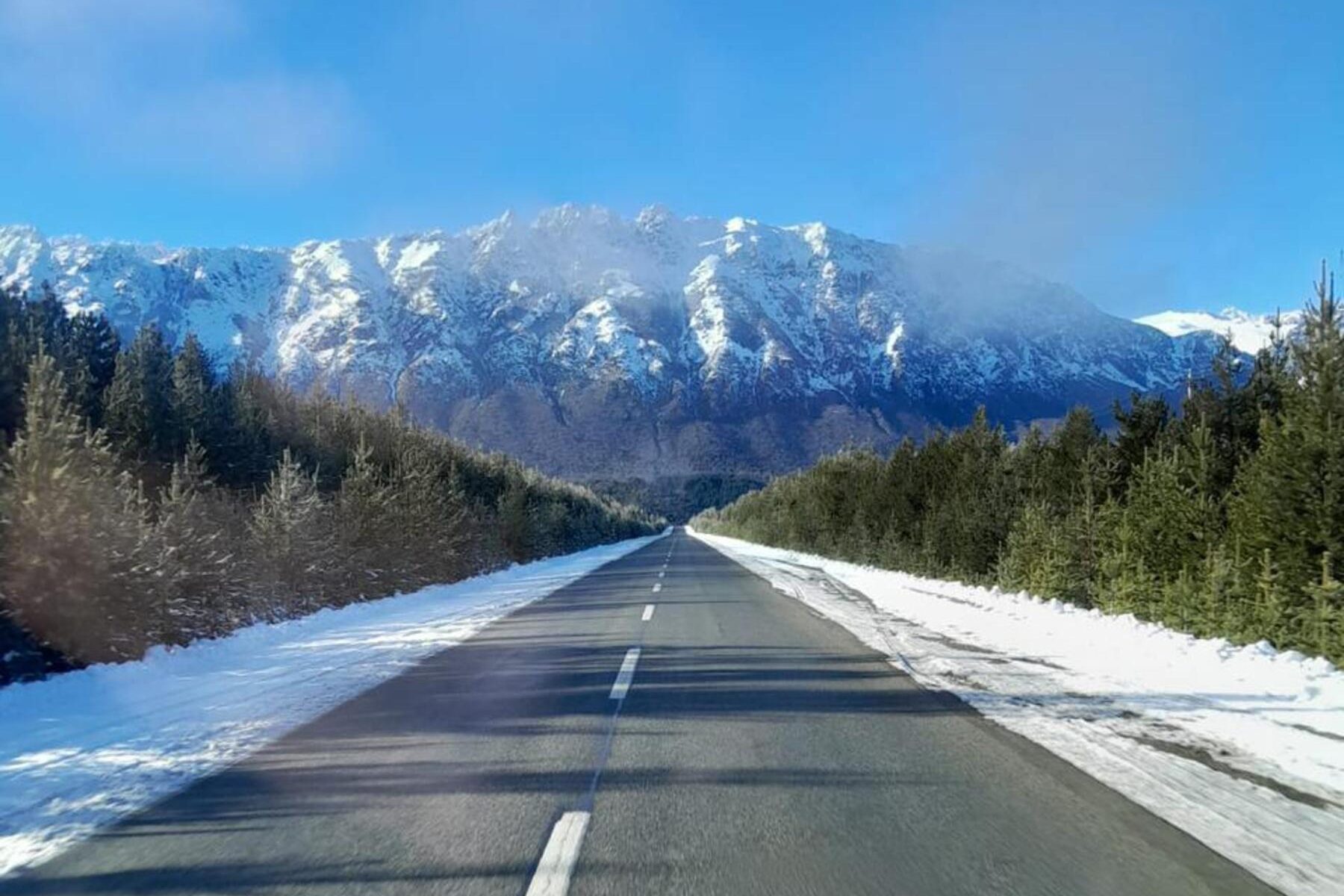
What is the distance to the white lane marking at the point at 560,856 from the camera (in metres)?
3.96

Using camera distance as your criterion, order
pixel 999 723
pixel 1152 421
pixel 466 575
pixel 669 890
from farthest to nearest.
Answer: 1. pixel 466 575
2. pixel 1152 421
3. pixel 999 723
4. pixel 669 890

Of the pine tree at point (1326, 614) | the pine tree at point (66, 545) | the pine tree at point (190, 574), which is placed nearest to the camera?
the pine tree at point (1326, 614)

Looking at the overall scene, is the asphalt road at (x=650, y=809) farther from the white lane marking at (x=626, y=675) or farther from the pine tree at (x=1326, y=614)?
the pine tree at (x=1326, y=614)

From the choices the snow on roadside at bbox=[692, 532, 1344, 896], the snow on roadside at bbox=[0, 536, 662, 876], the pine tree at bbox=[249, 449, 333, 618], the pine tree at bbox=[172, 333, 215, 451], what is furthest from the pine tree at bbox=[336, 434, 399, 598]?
the snow on roadside at bbox=[692, 532, 1344, 896]

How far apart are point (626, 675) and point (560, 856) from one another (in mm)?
5488

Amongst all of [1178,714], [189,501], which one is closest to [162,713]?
[189,501]

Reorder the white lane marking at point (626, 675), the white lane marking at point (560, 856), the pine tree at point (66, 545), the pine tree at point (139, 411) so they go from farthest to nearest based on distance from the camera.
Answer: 1. the pine tree at point (139, 411)
2. the pine tree at point (66, 545)
3. the white lane marking at point (626, 675)
4. the white lane marking at point (560, 856)

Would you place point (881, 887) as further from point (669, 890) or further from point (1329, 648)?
point (1329, 648)

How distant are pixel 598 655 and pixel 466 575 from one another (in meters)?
24.2

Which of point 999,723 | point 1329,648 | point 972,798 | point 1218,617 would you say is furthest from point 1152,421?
point 972,798

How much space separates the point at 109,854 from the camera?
14.8ft

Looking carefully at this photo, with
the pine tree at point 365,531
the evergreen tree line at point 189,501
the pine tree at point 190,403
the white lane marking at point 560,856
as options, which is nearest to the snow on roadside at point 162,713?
the evergreen tree line at point 189,501

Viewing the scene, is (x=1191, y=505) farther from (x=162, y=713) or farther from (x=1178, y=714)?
(x=162, y=713)

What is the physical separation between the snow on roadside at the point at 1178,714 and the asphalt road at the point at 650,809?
1.05 ft
